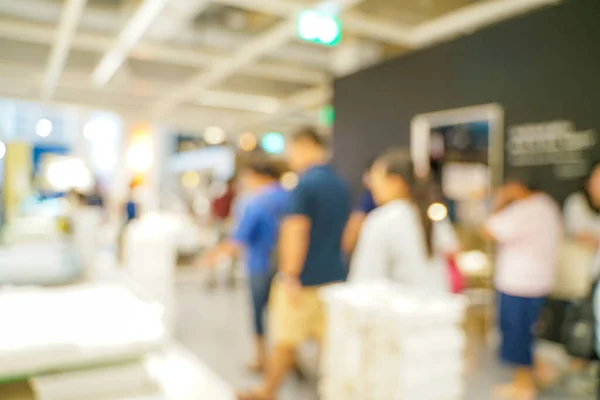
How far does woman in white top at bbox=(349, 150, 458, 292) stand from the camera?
7.94 ft

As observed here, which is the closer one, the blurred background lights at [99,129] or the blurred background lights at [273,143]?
the blurred background lights at [99,129]

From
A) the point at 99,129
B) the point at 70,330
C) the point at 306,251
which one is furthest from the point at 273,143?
the point at 70,330

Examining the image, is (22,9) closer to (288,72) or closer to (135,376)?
(135,376)

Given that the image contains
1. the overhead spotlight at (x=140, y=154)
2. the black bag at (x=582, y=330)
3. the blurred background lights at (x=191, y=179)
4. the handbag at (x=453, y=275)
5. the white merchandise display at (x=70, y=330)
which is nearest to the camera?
the white merchandise display at (x=70, y=330)

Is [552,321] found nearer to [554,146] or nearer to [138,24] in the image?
[554,146]

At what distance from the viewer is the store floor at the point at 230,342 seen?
10.7 feet

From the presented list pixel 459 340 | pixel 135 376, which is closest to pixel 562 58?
pixel 459 340

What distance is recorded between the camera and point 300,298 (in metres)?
2.83

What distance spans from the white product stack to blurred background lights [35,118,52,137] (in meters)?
1.56

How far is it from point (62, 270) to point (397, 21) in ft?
14.9

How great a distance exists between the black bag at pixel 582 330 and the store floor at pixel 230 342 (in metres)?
0.60

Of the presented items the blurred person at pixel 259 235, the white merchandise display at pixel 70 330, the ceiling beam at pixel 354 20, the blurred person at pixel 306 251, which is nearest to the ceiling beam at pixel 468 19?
the ceiling beam at pixel 354 20

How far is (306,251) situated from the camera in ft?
9.25

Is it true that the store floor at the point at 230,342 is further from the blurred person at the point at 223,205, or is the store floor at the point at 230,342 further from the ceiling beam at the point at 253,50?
the ceiling beam at the point at 253,50
